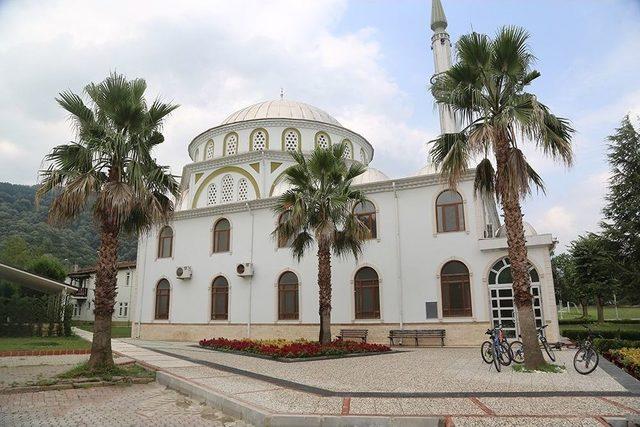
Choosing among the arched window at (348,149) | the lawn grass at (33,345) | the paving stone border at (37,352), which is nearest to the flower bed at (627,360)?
the paving stone border at (37,352)

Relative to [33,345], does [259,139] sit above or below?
above

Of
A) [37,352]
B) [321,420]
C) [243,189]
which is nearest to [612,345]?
[321,420]

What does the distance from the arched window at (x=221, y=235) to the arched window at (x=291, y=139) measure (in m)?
5.89

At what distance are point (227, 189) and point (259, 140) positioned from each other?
354 centimetres

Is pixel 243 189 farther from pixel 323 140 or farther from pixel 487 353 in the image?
pixel 487 353

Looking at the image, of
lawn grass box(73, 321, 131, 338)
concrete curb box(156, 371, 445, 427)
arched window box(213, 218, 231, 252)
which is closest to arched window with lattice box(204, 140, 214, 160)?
arched window box(213, 218, 231, 252)

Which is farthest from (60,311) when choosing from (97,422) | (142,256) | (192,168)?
(97,422)

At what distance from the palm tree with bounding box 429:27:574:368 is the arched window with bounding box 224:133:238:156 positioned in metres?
16.7

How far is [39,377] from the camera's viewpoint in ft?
32.1

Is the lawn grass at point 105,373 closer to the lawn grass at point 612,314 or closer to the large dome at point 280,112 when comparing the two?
the large dome at point 280,112

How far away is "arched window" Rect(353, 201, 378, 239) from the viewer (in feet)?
67.9

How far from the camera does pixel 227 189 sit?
86.0ft

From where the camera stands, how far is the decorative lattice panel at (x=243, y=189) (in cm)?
2562

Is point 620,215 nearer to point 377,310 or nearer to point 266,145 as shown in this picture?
point 377,310
